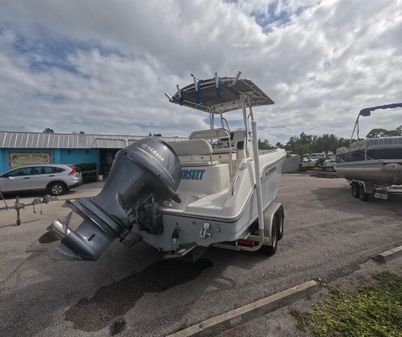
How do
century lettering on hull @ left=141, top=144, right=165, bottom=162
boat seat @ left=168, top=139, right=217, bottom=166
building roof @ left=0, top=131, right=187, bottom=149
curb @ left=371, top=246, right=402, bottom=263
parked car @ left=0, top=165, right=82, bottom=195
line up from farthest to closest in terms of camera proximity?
building roof @ left=0, top=131, right=187, bottom=149, parked car @ left=0, top=165, right=82, bottom=195, curb @ left=371, top=246, right=402, bottom=263, boat seat @ left=168, top=139, right=217, bottom=166, century lettering on hull @ left=141, top=144, right=165, bottom=162

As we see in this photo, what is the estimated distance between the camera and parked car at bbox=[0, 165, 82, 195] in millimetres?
10742

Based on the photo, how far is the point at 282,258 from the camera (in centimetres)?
376

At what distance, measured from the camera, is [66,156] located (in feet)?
57.9

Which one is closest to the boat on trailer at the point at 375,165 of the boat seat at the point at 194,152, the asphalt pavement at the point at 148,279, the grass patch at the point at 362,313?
the asphalt pavement at the point at 148,279

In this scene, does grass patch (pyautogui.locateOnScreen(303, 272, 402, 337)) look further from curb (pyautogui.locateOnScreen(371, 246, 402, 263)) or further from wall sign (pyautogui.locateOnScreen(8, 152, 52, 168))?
wall sign (pyautogui.locateOnScreen(8, 152, 52, 168))

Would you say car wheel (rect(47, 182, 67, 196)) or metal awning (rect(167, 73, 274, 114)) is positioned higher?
metal awning (rect(167, 73, 274, 114))

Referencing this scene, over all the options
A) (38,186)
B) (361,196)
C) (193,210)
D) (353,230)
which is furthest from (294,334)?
(38,186)

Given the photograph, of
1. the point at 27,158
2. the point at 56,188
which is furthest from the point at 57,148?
the point at 56,188

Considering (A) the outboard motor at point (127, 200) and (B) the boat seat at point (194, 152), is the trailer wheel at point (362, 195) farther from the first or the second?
(A) the outboard motor at point (127, 200)

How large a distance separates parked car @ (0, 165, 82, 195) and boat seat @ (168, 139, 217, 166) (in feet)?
31.7

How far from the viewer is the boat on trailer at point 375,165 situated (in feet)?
22.6

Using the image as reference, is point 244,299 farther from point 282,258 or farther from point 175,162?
point 175,162

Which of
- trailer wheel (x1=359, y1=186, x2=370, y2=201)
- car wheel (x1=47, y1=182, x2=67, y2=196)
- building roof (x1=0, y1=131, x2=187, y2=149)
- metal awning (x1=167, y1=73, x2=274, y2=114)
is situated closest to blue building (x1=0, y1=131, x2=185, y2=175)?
building roof (x1=0, y1=131, x2=187, y2=149)

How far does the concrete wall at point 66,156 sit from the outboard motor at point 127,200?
16.5 meters
